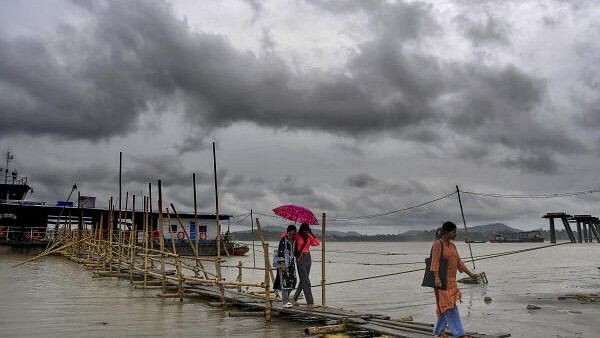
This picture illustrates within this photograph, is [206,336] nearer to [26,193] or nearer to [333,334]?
A: [333,334]

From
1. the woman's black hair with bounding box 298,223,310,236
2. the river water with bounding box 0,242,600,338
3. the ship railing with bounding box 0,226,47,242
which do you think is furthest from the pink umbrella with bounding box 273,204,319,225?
the ship railing with bounding box 0,226,47,242

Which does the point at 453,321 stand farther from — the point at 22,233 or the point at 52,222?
the point at 52,222

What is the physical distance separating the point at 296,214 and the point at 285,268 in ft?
4.05

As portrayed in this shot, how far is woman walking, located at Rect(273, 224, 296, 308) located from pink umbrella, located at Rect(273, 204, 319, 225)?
0.78ft

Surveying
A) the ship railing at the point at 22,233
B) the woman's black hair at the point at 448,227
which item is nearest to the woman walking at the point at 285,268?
the woman's black hair at the point at 448,227

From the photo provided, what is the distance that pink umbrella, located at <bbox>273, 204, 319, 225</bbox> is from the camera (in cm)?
1085

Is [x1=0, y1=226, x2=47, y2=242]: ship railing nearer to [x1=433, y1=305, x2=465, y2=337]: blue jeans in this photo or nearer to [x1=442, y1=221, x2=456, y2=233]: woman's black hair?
[x1=433, y1=305, x2=465, y2=337]: blue jeans

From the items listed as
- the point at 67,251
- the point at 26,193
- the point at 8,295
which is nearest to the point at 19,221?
the point at 26,193

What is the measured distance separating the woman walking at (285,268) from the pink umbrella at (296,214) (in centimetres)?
24

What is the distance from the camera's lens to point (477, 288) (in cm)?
2411

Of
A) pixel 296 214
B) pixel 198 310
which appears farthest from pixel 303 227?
pixel 198 310

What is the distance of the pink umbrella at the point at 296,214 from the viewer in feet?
35.6

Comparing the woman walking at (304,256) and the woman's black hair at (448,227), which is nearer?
the woman's black hair at (448,227)

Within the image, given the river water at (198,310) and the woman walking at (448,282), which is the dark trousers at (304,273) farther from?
the woman walking at (448,282)
